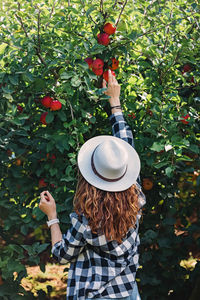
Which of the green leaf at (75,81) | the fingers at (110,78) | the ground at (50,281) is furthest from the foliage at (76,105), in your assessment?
the ground at (50,281)

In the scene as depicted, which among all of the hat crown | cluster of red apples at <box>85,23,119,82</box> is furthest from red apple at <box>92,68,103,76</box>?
the hat crown

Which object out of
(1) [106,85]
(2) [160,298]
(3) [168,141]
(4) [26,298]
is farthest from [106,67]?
(2) [160,298]

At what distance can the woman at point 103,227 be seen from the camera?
167 cm

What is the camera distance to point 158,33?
9.34 ft

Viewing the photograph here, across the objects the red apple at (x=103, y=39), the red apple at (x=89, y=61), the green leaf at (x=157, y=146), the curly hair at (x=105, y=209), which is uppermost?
the red apple at (x=103, y=39)

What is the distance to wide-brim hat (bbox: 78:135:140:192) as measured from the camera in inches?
64.7

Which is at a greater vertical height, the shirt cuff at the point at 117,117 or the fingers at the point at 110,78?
the fingers at the point at 110,78

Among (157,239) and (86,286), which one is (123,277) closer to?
(86,286)

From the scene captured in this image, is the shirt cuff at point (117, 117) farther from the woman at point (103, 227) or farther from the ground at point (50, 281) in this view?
the ground at point (50, 281)

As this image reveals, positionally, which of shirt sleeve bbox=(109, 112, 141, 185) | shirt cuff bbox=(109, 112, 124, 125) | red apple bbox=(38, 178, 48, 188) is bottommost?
red apple bbox=(38, 178, 48, 188)

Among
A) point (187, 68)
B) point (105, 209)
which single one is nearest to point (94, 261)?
point (105, 209)

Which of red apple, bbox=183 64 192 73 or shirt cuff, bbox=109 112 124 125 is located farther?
red apple, bbox=183 64 192 73

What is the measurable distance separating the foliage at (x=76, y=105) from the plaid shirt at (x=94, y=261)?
501mm

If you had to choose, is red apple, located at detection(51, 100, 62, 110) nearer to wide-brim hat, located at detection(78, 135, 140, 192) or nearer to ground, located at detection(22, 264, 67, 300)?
wide-brim hat, located at detection(78, 135, 140, 192)
